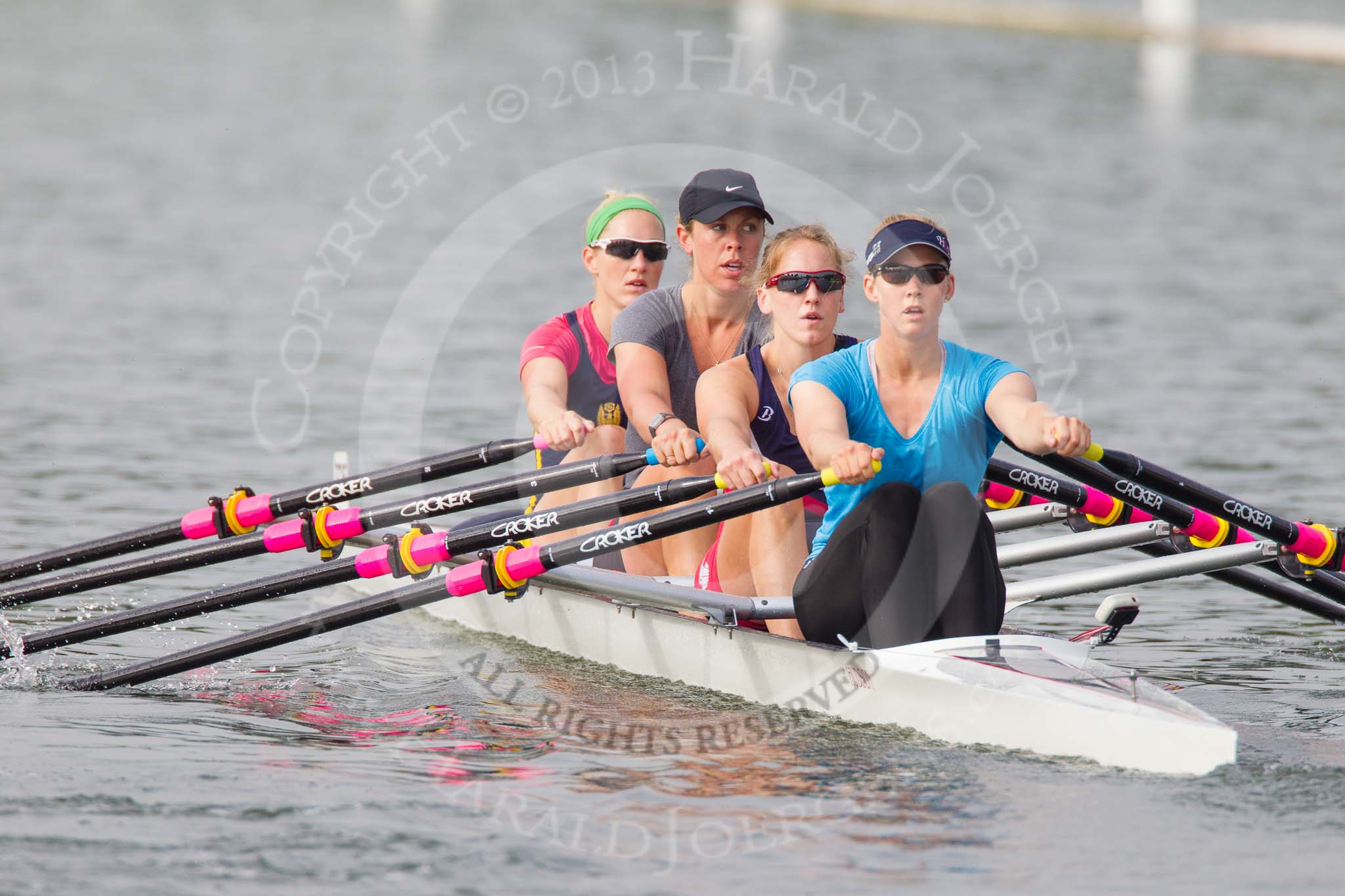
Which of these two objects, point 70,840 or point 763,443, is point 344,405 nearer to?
Result: point 763,443

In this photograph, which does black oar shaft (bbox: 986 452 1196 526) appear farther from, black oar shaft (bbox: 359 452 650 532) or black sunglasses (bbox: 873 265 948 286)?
black oar shaft (bbox: 359 452 650 532)

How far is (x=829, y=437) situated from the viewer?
602cm

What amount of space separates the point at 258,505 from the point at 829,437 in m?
3.14

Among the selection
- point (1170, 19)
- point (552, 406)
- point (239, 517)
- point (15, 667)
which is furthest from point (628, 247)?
point (1170, 19)

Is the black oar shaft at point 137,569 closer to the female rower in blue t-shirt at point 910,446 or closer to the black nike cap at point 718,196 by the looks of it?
the black nike cap at point 718,196

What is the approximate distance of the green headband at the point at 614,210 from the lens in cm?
812

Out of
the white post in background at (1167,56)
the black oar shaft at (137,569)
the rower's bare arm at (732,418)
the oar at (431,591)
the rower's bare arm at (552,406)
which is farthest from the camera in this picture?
the white post in background at (1167,56)

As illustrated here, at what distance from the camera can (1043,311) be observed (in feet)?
61.2

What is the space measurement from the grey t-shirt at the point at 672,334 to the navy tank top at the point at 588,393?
0.51 m

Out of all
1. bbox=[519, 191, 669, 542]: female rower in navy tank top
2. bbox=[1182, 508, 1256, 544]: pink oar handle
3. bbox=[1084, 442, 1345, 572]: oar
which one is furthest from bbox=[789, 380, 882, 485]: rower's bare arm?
bbox=[1182, 508, 1256, 544]: pink oar handle

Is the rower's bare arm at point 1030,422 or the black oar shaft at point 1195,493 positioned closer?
the rower's bare arm at point 1030,422

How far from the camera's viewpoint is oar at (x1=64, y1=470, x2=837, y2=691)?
6.62m

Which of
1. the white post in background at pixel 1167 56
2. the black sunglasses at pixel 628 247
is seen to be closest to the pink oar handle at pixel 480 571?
the black sunglasses at pixel 628 247

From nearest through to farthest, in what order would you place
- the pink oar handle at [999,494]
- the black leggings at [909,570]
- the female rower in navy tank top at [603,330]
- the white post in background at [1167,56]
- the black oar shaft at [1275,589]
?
the black leggings at [909,570] → the black oar shaft at [1275,589] → the female rower in navy tank top at [603,330] → the pink oar handle at [999,494] → the white post in background at [1167,56]
